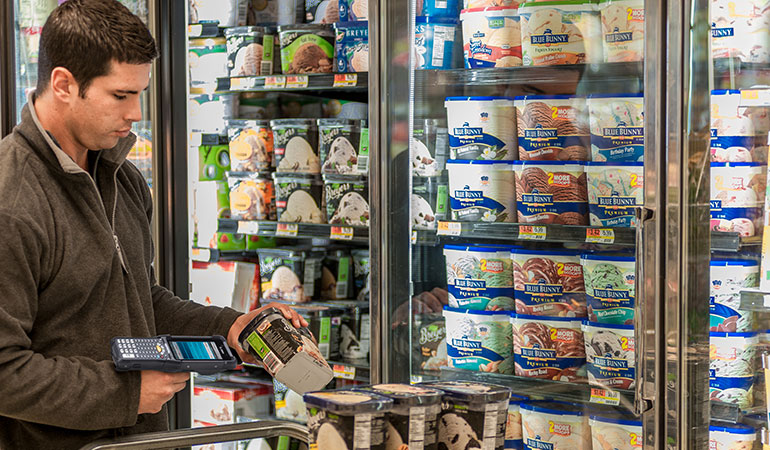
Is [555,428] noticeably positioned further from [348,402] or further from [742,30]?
[348,402]

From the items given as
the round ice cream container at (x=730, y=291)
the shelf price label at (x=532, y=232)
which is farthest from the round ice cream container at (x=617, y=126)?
the round ice cream container at (x=730, y=291)

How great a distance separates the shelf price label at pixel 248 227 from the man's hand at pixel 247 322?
4.05 feet

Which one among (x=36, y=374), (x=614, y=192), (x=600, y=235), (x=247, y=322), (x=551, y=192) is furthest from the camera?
(x=551, y=192)

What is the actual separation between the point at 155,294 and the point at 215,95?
4.75 feet

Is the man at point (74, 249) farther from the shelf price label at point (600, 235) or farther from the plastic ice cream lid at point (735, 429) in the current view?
the plastic ice cream lid at point (735, 429)

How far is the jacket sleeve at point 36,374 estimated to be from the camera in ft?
5.15

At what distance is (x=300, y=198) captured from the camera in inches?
125

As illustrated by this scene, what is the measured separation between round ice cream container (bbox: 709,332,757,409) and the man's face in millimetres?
1534

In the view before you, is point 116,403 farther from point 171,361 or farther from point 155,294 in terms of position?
point 155,294

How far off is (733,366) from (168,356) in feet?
4.82

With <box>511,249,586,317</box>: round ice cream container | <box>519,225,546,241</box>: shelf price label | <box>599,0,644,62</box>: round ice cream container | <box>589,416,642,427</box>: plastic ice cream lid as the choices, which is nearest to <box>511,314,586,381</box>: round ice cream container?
<box>511,249,586,317</box>: round ice cream container

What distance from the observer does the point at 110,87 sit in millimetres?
1759

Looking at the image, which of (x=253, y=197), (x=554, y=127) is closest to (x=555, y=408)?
(x=554, y=127)

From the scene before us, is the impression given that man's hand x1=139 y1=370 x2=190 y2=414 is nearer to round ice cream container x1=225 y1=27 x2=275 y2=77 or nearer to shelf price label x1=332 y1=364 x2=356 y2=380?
shelf price label x1=332 y1=364 x2=356 y2=380
